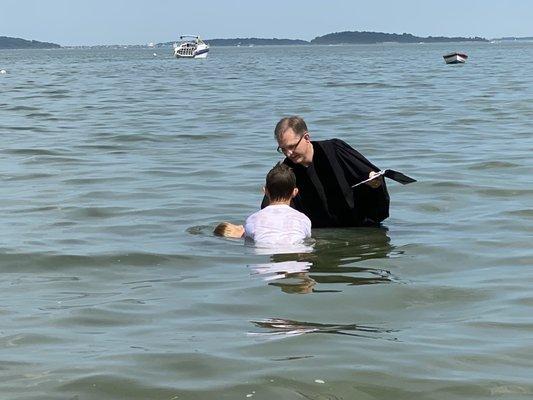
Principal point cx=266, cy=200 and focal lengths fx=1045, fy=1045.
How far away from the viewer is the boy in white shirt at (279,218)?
26.1 ft

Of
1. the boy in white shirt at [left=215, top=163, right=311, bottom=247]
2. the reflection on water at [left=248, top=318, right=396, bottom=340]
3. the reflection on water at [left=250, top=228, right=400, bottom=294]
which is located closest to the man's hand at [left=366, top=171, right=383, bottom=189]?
the reflection on water at [left=250, top=228, right=400, bottom=294]

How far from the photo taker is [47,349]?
538 centimetres

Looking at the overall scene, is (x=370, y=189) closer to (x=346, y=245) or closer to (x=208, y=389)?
(x=346, y=245)

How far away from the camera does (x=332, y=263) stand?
766 cm

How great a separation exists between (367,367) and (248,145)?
37.4 ft

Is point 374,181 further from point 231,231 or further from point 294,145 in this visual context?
point 231,231

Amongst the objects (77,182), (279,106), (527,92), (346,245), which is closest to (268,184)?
(346,245)

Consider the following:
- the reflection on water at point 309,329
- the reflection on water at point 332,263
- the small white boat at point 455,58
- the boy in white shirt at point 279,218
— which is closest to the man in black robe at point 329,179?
the reflection on water at point 332,263

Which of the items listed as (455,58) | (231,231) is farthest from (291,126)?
(455,58)

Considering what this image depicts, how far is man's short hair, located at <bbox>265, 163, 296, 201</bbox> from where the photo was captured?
26.0 feet

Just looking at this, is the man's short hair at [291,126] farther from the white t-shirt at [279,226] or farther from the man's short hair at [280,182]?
the white t-shirt at [279,226]

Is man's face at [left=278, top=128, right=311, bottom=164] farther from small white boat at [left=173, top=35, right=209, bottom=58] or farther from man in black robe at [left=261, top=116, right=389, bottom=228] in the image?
small white boat at [left=173, top=35, right=209, bottom=58]

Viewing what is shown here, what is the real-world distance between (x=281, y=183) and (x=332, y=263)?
761 millimetres

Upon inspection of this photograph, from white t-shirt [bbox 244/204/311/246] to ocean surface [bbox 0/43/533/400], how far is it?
0.42 feet
